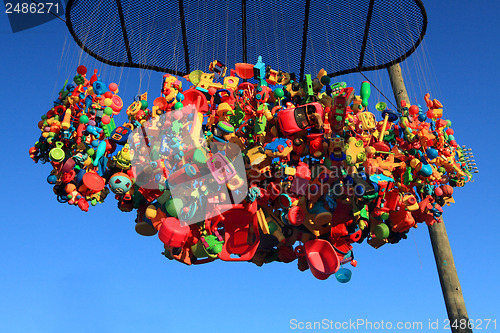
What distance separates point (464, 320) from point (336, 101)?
14.3 feet

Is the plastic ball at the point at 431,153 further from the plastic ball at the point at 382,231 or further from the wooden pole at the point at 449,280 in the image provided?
the wooden pole at the point at 449,280

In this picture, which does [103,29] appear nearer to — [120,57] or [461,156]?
[120,57]

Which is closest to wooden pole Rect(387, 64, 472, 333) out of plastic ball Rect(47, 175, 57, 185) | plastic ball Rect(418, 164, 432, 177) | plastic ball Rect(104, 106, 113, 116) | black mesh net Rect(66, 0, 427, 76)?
black mesh net Rect(66, 0, 427, 76)

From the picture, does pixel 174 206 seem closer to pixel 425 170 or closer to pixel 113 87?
A: pixel 113 87

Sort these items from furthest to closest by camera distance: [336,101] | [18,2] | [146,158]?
[18,2] → [146,158] → [336,101]

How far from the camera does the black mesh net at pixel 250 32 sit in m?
6.68

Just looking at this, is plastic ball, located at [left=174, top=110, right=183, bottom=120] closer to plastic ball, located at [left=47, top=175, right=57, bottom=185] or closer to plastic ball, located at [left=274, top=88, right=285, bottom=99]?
plastic ball, located at [left=274, top=88, right=285, bottom=99]

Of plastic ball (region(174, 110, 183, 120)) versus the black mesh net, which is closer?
plastic ball (region(174, 110, 183, 120))

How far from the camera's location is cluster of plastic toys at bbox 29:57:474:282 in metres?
4.33

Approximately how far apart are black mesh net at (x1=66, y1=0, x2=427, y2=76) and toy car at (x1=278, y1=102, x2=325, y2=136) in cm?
285

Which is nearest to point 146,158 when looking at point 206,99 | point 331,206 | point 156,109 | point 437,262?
point 156,109

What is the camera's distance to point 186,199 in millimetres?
4383

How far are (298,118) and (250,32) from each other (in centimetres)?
396

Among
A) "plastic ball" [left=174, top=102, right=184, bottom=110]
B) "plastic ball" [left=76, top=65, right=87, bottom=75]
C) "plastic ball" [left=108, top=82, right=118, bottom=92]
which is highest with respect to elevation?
"plastic ball" [left=76, top=65, right=87, bottom=75]
